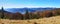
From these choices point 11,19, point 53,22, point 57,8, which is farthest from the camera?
point 57,8

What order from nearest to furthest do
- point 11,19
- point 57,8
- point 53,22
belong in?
1. point 53,22
2. point 11,19
3. point 57,8

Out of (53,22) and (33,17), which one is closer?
(53,22)

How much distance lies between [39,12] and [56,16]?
570 mm

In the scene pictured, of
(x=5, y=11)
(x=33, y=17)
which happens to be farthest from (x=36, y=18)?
(x=5, y=11)

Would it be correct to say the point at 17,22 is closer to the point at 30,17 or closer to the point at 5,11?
the point at 30,17

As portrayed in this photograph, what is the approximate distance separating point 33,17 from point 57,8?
0.87m

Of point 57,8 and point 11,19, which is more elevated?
point 57,8

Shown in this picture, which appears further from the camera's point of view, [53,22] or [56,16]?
[56,16]

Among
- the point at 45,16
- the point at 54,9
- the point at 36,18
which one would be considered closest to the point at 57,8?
the point at 54,9

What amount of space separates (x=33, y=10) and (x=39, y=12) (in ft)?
0.72

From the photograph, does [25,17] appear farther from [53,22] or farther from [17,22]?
[53,22]

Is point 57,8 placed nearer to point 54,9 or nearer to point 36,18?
point 54,9

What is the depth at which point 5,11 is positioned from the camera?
503cm

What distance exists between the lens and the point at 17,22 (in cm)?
420
